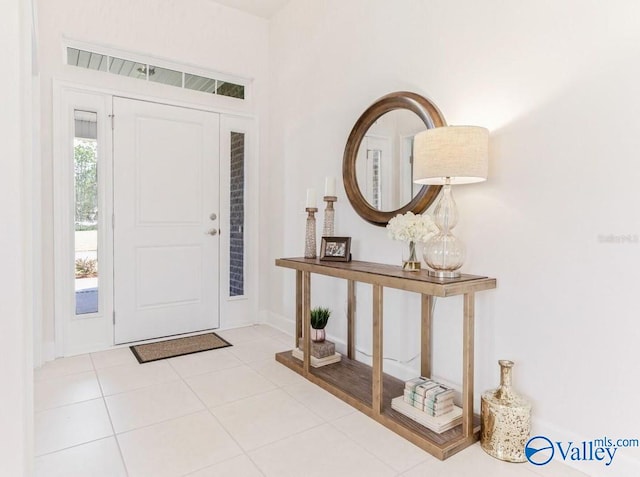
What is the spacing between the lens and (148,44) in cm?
320

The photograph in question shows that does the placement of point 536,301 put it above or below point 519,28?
below

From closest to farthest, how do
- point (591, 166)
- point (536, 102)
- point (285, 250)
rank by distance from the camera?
point (591, 166) < point (536, 102) < point (285, 250)

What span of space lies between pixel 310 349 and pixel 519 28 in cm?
214

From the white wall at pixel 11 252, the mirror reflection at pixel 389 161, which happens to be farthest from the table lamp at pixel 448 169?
the white wall at pixel 11 252

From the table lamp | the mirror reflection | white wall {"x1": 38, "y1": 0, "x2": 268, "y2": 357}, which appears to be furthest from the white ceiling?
the table lamp

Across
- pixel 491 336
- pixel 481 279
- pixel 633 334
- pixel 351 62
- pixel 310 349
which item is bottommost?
pixel 310 349

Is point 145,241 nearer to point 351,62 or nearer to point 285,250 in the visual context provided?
point 285,250

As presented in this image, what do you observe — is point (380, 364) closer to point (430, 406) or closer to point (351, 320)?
point (430, 406)

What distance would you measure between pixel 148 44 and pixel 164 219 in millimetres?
1459

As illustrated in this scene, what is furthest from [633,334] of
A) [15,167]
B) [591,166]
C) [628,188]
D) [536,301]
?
[15,167]

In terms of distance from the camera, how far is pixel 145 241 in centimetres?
326

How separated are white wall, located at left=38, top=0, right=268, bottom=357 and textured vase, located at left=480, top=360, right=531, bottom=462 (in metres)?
2.95

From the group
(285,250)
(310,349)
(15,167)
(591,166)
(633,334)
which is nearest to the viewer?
(15,167)

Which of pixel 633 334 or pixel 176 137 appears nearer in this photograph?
pixel 633 334
